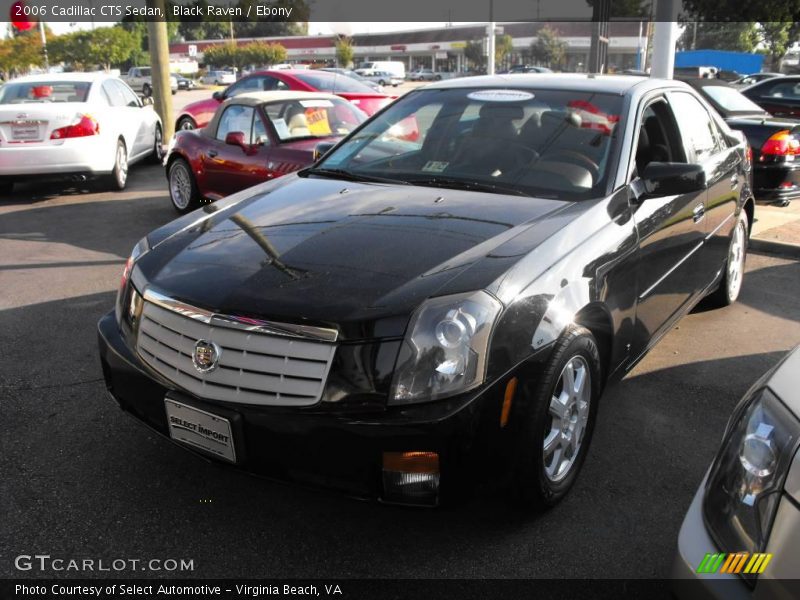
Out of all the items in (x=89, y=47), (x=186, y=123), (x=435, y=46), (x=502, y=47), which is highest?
(x=89, y=47)

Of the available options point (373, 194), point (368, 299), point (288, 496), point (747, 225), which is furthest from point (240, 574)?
point (747, 225)

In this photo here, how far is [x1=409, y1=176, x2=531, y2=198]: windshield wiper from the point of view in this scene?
11.3 feet

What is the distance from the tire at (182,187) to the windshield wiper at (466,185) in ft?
16.8

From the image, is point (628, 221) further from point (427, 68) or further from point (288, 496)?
point (427, 68)

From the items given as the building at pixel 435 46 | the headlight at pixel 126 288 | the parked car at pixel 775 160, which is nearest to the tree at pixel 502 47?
the building at pixel 435 46

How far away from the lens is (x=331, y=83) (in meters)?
12.1

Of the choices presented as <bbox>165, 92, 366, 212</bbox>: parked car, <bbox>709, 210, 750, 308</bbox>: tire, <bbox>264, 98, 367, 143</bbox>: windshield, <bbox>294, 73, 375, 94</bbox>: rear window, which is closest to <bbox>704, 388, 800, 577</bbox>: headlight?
<bbox>709, 210, 750, 308</bbox>: tire

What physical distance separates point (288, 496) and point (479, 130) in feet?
6.69

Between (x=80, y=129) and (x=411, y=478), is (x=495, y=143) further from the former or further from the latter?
(x=80, y=129)

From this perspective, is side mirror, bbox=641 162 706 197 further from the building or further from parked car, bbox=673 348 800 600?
the building

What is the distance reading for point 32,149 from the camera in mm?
9117

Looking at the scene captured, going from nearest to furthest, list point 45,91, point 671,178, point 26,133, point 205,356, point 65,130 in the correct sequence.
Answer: point 205,356 < point 671,178 < point 26,133 < point 65,130 < point 45,91

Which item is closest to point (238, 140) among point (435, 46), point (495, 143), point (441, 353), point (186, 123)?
point (495, 143)

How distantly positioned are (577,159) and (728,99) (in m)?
6.79
